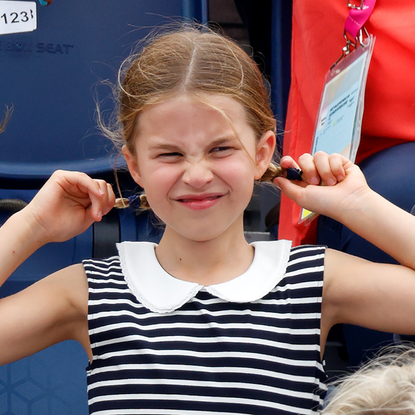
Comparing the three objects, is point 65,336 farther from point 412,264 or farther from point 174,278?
point 412,264

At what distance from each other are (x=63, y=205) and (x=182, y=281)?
0.75 feet

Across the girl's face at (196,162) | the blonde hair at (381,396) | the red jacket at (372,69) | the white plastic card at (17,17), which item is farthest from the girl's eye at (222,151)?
the white plastic card at (17,17)

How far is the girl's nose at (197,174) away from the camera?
77cm

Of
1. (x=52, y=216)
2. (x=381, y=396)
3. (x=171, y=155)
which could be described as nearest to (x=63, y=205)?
(x=52, y=216)

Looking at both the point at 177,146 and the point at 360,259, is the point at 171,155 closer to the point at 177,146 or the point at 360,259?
the point at 177,146

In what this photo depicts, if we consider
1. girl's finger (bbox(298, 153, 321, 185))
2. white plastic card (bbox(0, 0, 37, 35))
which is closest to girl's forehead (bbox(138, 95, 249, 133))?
girl's finger (bbox(298, 153, 321, 185))

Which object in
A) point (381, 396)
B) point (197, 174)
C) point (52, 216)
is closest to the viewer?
point (381, 396)

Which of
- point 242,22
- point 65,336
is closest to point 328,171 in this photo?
point 65,336

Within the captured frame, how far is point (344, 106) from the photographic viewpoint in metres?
0.90

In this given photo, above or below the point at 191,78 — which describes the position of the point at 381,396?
below

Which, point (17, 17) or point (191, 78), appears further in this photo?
point (17, 17)

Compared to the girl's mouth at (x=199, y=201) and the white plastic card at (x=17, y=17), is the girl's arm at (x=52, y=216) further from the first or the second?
the white plastic card at (x=17, y=17)

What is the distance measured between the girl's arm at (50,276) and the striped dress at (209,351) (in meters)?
0.04

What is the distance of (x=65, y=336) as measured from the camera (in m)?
0.85
